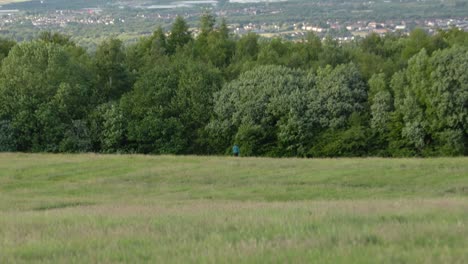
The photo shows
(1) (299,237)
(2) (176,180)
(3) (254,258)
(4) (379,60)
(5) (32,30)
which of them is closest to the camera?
(3) (254,258)

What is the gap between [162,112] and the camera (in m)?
67.8

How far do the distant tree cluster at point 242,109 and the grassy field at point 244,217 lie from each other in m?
28.9

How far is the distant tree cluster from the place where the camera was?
63125 millimetres

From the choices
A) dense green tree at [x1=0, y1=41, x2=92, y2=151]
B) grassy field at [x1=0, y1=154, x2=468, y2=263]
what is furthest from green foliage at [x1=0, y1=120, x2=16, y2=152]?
grassy field at [x1=0, y1=154, x2=468, y2=263]

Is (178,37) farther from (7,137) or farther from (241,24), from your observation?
(241,24)

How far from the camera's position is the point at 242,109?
66.2 meters

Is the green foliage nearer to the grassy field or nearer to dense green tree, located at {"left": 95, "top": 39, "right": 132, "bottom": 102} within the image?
dense green tree, located at {"left": 95, "top": 39, "right": 132, "bottom": 102}

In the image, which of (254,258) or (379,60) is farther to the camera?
(379,60)

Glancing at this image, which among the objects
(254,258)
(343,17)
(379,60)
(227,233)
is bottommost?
(343,17)

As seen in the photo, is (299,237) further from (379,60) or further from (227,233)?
(379,60)

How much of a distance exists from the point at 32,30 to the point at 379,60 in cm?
9677

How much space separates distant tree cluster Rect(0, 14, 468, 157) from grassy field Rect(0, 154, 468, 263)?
94.8ft

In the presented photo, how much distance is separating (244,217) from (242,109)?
166ft

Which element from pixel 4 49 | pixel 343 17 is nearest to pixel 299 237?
pixel 4 49
